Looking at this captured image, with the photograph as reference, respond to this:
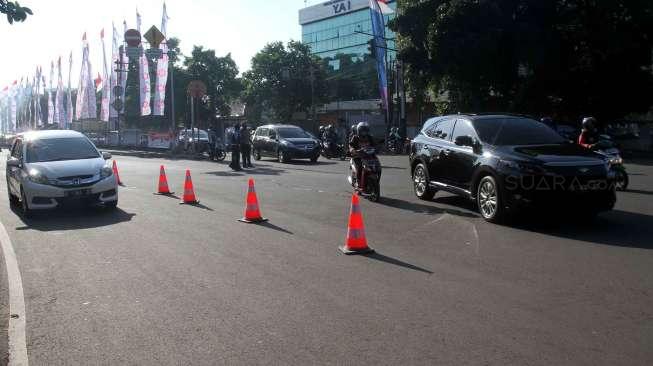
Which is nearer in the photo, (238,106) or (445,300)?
(445,300)

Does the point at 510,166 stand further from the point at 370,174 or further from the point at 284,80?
the point at 284,80

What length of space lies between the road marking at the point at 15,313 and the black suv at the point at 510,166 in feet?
22.0

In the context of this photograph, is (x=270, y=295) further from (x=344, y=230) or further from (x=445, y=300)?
(x=344, y=230)

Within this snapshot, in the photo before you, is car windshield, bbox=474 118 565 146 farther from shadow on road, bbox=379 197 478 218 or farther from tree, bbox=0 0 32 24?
tree, bbox=0 0 32 24

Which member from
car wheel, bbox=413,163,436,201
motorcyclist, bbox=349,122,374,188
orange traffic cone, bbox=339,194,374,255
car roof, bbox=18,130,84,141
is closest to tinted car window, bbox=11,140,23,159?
car roof, bbox=18,130,84,141

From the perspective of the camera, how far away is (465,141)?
10.4 metres

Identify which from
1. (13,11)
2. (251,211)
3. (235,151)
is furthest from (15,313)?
(235,151)

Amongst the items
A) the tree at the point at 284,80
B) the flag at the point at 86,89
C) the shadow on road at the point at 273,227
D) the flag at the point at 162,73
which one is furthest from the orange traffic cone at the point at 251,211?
the tree at the point at 284,80

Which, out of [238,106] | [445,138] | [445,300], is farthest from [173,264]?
[238,106]

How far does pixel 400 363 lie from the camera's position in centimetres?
418

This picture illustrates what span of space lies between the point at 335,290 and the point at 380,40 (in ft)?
96.9

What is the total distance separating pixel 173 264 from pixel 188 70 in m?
63.9

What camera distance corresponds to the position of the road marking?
450 cm

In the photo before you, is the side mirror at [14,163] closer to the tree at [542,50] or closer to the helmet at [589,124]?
the helmet at [589,124]
